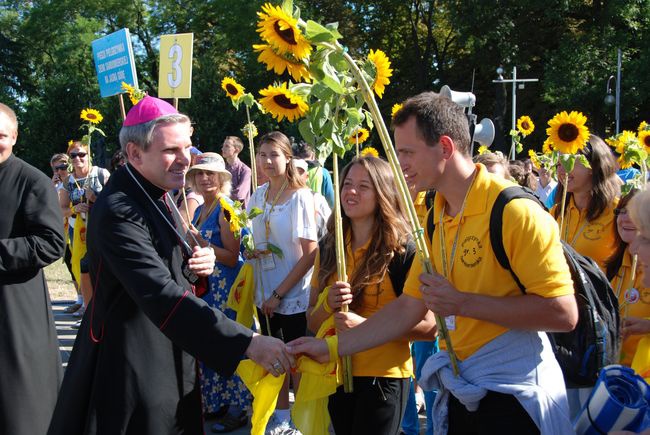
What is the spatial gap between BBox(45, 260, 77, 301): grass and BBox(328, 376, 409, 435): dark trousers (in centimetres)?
867

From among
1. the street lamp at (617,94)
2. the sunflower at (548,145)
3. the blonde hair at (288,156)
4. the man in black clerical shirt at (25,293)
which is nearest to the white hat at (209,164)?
the blonde hair at (288,156)

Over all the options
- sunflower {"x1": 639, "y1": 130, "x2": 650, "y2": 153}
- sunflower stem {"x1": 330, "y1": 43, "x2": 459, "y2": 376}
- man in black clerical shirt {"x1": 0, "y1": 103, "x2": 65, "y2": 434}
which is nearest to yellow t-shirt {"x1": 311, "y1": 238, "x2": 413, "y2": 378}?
sunflower stem {"x1": 330, "y1": 43, "x2": 459, "y2": 376}

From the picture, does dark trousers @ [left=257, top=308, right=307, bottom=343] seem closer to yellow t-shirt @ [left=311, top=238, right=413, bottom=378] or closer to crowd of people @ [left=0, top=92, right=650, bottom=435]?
crowd of people @ [left=0, top=92, right=650, bottom=435]

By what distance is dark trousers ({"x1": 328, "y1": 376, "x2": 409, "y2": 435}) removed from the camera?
10.9 feet

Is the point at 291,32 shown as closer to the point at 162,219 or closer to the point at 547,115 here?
the point at 162,219

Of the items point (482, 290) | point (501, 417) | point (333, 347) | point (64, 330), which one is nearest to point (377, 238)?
point (333, 347)

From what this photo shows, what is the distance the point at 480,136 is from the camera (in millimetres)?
5445

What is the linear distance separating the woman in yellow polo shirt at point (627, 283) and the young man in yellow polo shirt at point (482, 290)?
1.19m

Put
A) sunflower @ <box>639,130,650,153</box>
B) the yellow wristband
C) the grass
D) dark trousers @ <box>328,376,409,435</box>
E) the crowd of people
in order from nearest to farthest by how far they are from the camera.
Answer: the crowd of people < the yellow wristband < dark trousers @ <box>328,376,409,435</box> < sunflower @ <box>639,130,650,153</box> < the grass

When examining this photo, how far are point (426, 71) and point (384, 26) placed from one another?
11.4 ft

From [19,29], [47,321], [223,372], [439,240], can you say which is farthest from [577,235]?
[19,29]

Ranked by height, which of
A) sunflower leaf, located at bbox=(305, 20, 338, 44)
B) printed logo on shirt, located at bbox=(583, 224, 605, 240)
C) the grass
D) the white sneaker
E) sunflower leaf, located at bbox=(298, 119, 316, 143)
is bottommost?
the grass

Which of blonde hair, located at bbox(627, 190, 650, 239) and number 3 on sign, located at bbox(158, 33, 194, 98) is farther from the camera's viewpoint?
number 3 on sign, located at bbox(158, 33, 194, 98)

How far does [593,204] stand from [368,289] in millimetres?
1738
